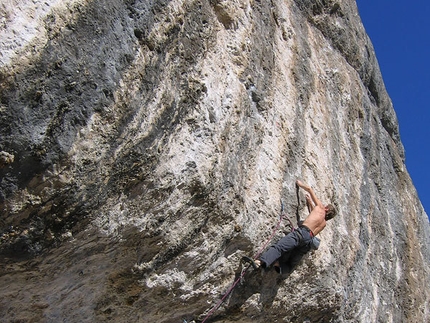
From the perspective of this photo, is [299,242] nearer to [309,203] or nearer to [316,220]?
[316,220]

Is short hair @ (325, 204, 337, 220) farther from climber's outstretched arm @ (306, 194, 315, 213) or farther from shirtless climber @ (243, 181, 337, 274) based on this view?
climber's outstretched arm @ (306, 194, 315, 213)

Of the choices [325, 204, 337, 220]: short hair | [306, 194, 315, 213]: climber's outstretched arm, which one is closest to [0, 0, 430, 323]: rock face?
[306, 194, 315, 213]: climber's outstretched arm

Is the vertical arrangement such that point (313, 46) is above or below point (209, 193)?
above

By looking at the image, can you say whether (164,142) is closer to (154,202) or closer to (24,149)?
(154,202)

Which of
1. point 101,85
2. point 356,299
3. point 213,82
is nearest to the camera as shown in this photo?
point 101,85

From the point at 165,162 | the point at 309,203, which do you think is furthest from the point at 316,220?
the point at 165,162

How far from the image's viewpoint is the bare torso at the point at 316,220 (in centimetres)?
525

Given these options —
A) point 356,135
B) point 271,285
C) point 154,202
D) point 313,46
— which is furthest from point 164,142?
point 356,135

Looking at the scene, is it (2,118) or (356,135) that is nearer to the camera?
(2,118)

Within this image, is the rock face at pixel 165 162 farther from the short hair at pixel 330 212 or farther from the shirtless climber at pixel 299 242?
the short hair at pixel 330 212

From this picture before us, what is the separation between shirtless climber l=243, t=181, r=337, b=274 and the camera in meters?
4.95

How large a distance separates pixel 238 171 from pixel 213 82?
0.78 meters

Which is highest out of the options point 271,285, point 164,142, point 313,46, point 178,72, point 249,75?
point 313,46

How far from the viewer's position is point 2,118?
3.43 m
